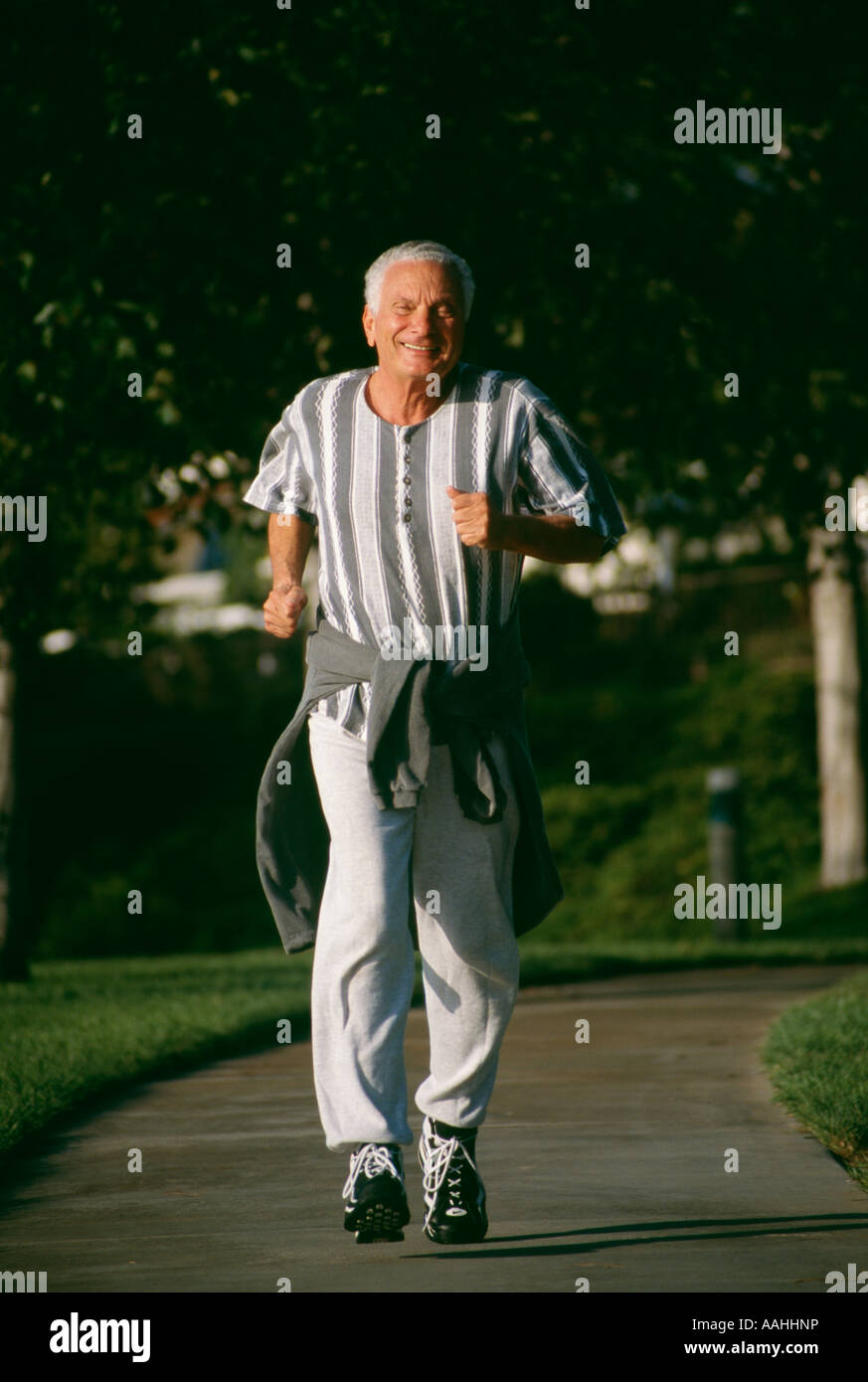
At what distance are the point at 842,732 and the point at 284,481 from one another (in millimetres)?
14484

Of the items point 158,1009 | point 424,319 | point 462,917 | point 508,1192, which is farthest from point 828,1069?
point 158,1009

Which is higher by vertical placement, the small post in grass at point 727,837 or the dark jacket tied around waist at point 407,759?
the dark jacket tied around waist at point 407,759

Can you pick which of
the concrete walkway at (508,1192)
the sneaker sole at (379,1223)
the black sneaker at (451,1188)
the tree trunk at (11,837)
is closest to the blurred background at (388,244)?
the tree trunk at (11,837)

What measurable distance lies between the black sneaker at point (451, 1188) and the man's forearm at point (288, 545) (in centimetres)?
126

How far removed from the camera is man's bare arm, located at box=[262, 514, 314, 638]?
4.54 metres

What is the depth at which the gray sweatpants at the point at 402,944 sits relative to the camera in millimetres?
4457

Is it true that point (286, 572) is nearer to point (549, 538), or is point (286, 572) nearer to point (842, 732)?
point (549, 538)

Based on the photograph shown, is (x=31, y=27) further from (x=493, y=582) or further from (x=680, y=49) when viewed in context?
(x=493, y=582)

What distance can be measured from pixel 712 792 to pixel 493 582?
10.7 meters

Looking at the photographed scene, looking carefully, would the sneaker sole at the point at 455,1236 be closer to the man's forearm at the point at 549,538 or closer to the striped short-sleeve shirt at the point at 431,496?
the striped short-sleeve shirt at the point at 431,496

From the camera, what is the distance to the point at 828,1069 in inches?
260

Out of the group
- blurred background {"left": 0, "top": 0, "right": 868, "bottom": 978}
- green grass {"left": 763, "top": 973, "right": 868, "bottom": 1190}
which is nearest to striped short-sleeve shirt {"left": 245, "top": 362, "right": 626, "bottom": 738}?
green grass {"left": 763, "top": 973, "right": 868, "bottom": 1190}

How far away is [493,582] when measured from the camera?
14.9 ft
